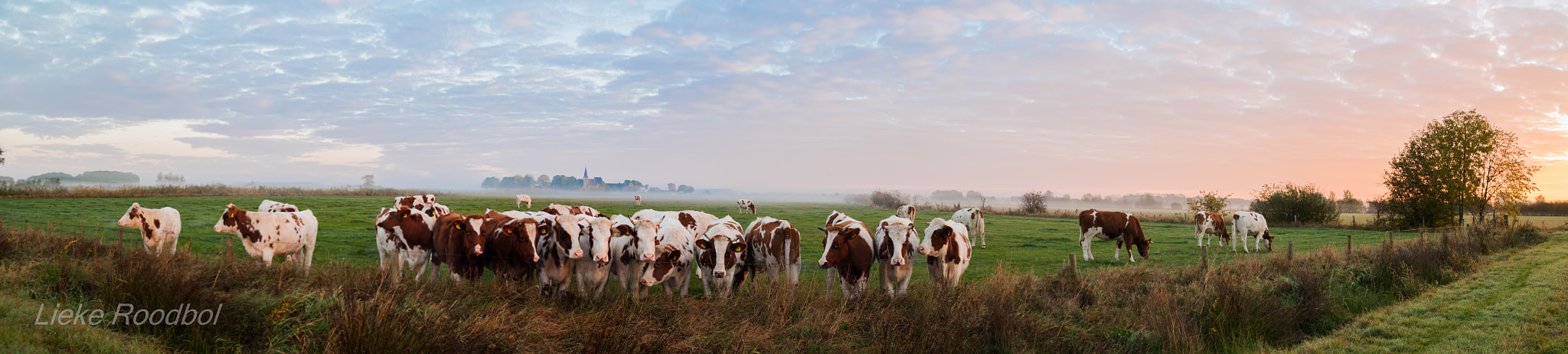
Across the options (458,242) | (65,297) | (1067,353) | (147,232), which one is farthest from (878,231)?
(147,232)

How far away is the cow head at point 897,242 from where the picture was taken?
33.6 feet

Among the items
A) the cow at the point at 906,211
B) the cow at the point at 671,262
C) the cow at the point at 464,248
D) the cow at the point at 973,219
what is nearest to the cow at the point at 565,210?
the cow at the point at 464,248

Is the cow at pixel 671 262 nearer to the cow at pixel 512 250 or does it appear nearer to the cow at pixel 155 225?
the cow at pixel 512 250

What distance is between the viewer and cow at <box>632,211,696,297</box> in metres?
10.1

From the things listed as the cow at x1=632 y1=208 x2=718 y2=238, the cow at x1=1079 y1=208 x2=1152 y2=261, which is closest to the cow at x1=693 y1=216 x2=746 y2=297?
the cow at x1=632 y1=208 x2=718 y2=238

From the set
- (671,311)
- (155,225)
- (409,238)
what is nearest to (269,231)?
(155,225)

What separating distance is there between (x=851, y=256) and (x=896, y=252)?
2.33 ft

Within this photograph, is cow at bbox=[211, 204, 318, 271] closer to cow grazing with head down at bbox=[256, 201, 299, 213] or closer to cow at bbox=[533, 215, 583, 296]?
cow grazing with head down at bbox=[256, 201, 299, 213]

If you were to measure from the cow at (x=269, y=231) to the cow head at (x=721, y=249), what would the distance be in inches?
301

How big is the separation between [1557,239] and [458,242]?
36326 mm

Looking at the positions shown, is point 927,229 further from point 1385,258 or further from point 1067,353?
point 1385,258

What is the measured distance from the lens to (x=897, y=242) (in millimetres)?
10328

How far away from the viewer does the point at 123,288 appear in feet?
24.7

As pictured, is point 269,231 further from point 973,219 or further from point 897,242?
point 973,219
